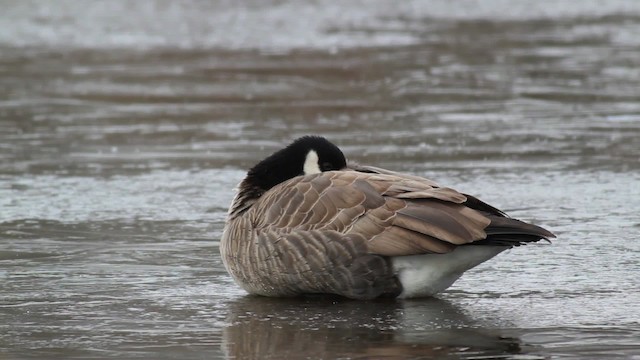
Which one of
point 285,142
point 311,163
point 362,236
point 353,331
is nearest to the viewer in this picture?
point 353,331

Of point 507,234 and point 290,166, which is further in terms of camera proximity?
point 290,166

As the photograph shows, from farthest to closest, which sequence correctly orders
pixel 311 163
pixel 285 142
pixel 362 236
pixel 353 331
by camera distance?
pixel 285 142, pixel 311 163, pixel 362 236, pixel 353 331

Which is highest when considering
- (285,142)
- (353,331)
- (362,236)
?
(285,142)

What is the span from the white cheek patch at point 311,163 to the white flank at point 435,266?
93cm

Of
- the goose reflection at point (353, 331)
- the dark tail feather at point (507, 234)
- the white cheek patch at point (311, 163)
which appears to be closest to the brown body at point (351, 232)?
the dark tail feather at point (507, 234)

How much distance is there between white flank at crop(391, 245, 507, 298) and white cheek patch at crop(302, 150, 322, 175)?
0.93m

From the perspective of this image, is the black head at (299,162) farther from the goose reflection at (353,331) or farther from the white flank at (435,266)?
the white flank at (435,266)

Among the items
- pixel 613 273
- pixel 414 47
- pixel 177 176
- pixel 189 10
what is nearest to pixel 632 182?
pixel 613 273

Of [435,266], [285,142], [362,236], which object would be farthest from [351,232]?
[285,142]

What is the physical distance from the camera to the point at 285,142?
11.8 metres

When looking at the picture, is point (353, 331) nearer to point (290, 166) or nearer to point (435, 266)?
point (435, 266)

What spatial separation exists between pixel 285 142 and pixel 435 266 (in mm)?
5447

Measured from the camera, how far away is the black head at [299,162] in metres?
7.18

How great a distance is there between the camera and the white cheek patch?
23.6 ft
